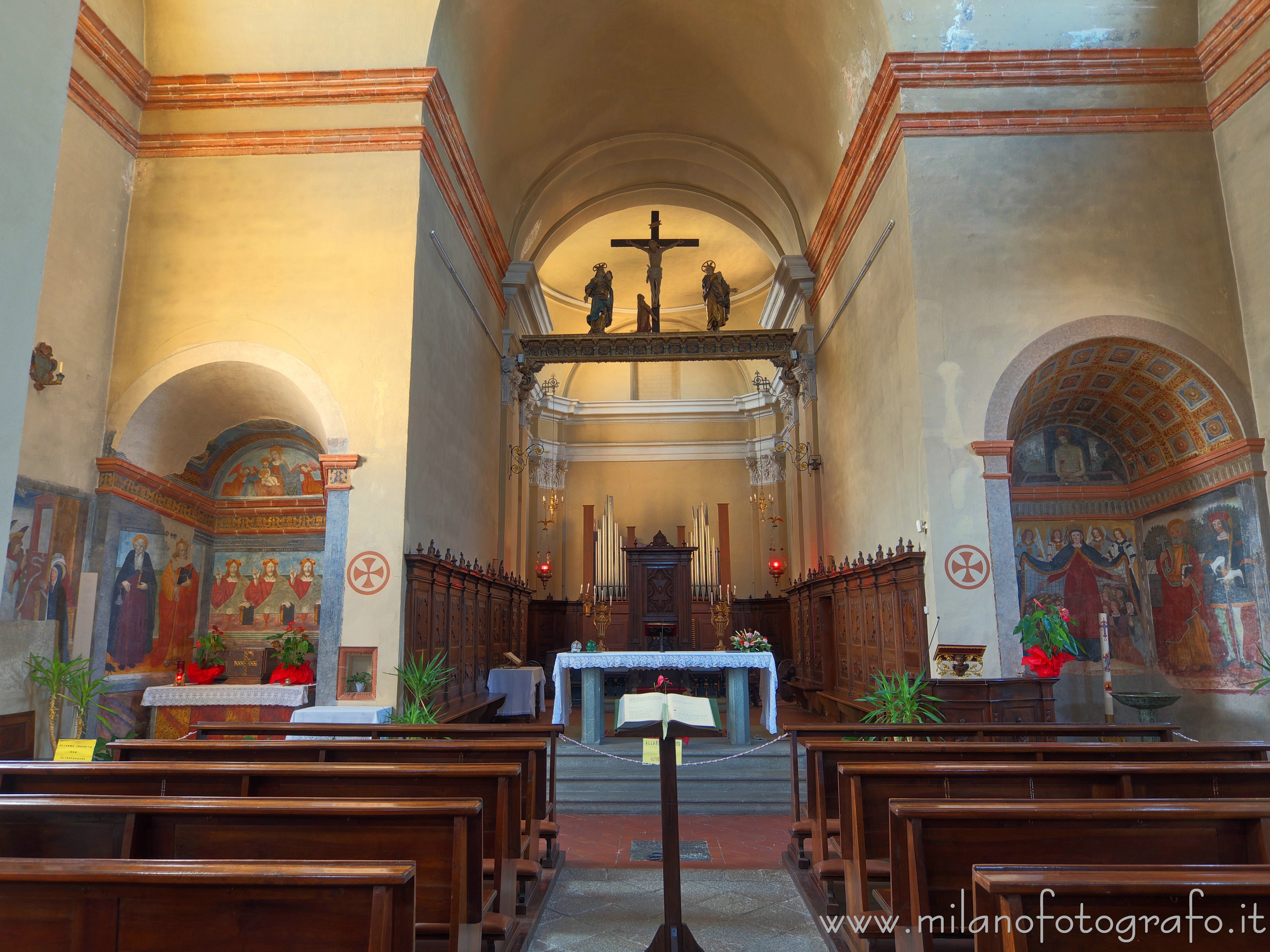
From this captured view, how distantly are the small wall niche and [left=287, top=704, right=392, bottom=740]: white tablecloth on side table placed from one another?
0.17 m

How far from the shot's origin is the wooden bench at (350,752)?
444 centimetres

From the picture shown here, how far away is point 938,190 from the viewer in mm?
8820

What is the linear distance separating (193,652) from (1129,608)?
1101 cm

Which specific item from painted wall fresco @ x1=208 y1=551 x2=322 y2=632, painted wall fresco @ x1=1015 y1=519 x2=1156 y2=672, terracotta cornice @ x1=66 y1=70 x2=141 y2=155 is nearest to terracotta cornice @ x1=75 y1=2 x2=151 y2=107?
terracotta cornice @ x1=66 y1=70 x2=141 y2=155

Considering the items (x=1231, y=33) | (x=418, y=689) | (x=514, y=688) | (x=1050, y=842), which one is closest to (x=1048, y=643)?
(x=1050, y=842)

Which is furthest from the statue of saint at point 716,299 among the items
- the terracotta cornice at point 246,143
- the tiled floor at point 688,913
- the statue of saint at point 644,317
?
the tiled floor at point 688,913

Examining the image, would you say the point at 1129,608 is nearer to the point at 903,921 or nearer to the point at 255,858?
the point at 903,921

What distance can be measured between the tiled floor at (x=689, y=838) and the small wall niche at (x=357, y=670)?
2328mm

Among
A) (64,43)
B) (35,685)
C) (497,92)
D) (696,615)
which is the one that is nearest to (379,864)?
(64,43)

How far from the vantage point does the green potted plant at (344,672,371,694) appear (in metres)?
8.15

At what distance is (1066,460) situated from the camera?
32.5ft

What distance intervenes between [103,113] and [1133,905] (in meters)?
10.7

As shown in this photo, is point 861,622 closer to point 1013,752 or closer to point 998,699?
point 998,699

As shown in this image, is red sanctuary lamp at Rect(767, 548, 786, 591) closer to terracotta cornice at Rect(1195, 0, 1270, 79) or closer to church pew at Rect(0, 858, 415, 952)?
terracotta cornice at Rect(1195, 0, 1270, 79)
